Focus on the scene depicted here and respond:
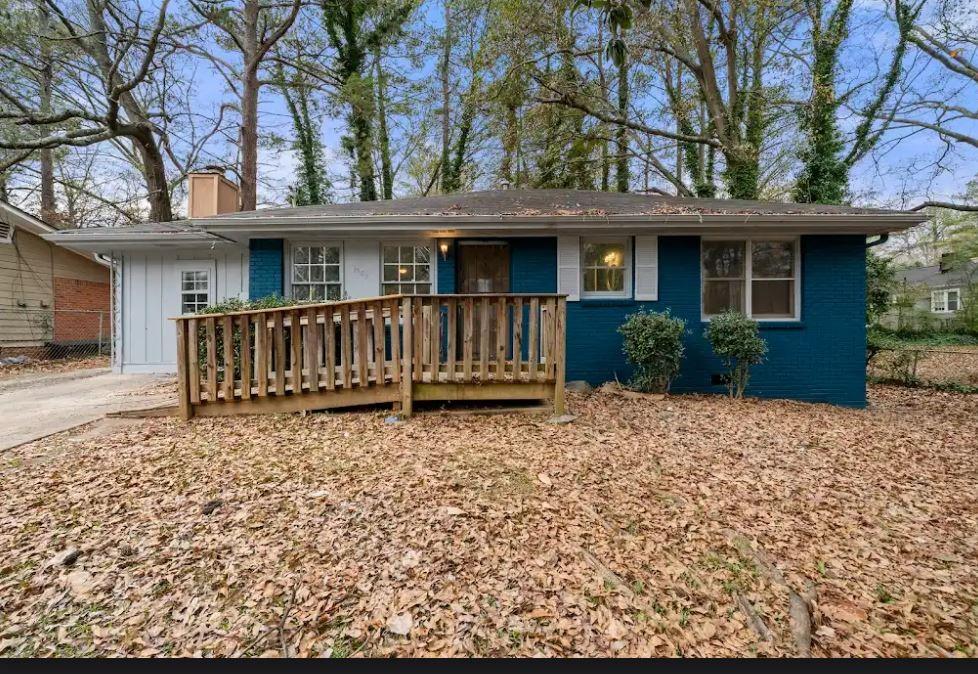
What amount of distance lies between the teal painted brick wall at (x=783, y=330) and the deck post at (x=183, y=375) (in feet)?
14.3

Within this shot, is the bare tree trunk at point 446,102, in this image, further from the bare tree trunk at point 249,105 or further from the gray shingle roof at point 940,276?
the gray shingle roof at point 940,276

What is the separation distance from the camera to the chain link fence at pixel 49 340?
9648 mm

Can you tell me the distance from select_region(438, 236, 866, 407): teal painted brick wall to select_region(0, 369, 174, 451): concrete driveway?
5.53m

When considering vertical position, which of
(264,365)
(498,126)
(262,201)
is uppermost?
(498,126)

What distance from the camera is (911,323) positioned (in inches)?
595

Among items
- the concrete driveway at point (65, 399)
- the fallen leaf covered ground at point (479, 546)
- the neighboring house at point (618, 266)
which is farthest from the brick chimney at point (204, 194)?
the fallen leaf covered ground at point (479, 546)

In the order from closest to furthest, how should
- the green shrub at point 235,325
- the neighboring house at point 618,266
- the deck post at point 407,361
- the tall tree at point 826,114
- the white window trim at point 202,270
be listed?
1. the deck post at point 407,361
2. the green shrub at point 235,325
3. the neighboring house at point 618,266
4. the white window trim at point 202,270
5. the tall tree at point 826,114

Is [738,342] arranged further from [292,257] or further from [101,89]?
[101,89]

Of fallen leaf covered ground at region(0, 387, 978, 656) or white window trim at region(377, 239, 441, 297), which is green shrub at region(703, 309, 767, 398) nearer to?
fallen leaf covered ground at region(0, 387, 978, 656)

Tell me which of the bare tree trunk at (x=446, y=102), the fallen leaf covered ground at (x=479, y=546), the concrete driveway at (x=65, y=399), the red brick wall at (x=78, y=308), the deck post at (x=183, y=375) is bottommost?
the fallen leaf covered ground at (x=479, y=546)

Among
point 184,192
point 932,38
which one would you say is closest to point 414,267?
point 184,192

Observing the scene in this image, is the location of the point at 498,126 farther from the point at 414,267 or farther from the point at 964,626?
the point at 964,626

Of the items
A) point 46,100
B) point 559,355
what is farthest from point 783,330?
point 46,100

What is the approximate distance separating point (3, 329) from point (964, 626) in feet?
50.6
